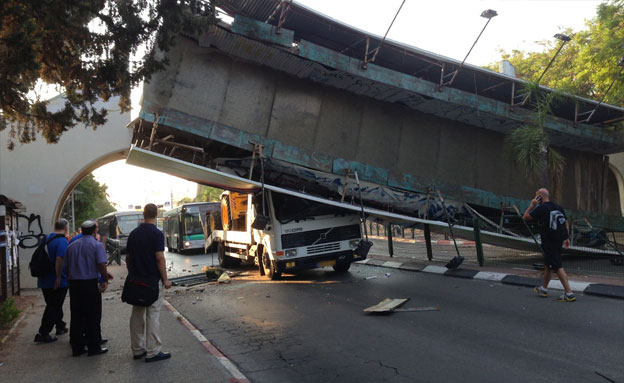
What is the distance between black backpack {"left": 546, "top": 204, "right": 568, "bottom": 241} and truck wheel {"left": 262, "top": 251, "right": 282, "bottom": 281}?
21.2ft

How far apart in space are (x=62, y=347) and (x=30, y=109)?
14.1 feet

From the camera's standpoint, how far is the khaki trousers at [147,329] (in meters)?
5.29

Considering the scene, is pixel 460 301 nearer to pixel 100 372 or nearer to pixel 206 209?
pixel 100 372

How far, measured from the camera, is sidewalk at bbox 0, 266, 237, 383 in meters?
4.82

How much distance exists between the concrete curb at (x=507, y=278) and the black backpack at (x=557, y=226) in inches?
51.1

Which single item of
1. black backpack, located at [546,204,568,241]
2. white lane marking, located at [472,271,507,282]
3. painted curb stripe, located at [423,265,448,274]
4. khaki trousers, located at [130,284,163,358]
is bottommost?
painted curb stripe, located at [423,265,448,274]

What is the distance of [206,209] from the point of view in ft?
83.0

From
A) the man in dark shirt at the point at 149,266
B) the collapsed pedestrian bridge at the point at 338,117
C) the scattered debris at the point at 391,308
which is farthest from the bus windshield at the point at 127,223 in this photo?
the man in dark shirt at the point at 149,266

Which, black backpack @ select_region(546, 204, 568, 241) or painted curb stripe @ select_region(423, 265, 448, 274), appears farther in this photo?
painted curb stripe @ select_region(423, 265, 448, 274)

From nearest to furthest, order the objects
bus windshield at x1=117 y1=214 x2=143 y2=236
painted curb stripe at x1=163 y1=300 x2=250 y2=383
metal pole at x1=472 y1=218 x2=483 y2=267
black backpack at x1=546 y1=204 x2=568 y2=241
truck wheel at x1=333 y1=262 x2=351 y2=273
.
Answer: painted curb stripe at x1=163 y1=300 x2=250 y2=383 < black backpack at x1=546 y1=204 x2=568 y2=241 < metal pole at x1=472 y1=218 x2=483 y2=267 < truck wheel at x1=333 y1=262 x2=351 y2=273 < bus windshield at x1=117 y1=214 x2=143 y2=236

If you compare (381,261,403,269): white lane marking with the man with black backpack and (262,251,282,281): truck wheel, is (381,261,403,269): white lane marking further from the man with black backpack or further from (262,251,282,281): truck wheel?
the man with black backpack

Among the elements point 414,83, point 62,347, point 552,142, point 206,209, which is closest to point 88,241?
point 62,347

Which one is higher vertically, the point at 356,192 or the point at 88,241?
the point at 356,192

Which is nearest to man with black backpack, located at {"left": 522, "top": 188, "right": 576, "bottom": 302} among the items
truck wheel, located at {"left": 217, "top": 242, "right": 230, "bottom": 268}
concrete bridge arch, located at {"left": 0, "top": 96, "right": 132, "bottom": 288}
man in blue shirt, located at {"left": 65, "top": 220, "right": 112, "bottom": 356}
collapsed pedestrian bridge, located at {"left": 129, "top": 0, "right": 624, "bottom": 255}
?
collapsed pedestrian bridge, located at {"left": 129, "top": 0, "right": 624, "bottom": 255}
